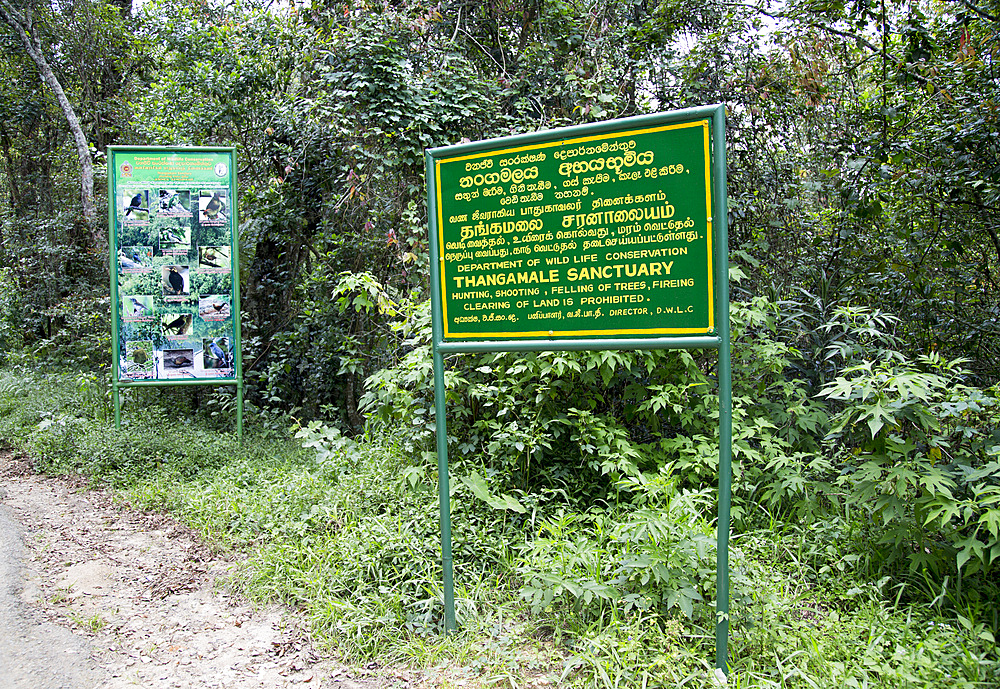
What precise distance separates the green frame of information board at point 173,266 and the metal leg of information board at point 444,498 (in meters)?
3.73

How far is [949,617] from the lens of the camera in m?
3.32

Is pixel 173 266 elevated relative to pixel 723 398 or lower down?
elevated

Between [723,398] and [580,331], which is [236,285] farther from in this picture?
[723,398]

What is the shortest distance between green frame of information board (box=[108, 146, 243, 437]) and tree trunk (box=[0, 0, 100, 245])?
164 inches

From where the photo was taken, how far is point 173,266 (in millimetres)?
6375

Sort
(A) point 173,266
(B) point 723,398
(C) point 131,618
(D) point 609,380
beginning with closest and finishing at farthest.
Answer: (B) point 723,398 < (C) point 131,618 < (D) point 609,380 < (A) point 173,266

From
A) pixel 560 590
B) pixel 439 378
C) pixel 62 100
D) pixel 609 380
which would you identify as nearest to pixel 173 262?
pixel 439 378

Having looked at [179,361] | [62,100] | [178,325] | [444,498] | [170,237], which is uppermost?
[62,100]

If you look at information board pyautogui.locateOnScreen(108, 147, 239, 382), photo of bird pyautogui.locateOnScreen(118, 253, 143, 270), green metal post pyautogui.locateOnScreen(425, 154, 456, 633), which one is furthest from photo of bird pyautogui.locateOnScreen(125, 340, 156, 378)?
green metal post pyautogui.locateOnScreen(425, 154, 456, 633)

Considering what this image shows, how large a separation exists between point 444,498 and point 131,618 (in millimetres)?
1963

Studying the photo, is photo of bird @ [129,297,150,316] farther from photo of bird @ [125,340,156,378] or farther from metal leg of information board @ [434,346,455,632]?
metal leg of information board @ [434,346,455,632]

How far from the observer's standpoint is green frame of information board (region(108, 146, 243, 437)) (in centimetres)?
627

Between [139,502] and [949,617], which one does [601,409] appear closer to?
[949,617]

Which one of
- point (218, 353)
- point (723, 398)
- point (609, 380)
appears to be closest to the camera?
point (723, 398)
